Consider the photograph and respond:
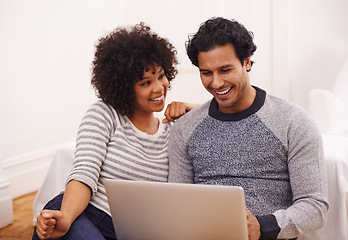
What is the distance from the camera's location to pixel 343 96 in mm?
2307

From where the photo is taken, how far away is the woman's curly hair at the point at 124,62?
4.73 ft

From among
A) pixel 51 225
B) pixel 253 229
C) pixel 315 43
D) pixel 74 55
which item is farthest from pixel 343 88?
pixel 74 55

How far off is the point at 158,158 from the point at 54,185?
78cm

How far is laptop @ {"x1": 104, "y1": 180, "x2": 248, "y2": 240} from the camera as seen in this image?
0.99 m

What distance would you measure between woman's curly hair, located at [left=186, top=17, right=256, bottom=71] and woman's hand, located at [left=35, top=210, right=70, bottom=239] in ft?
2.02

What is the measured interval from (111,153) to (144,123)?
18 cm

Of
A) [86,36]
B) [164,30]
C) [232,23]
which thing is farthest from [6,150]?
[232,23]

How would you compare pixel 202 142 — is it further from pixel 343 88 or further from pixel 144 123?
pixel 343 88

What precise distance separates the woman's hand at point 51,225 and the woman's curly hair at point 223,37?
0.61 meters

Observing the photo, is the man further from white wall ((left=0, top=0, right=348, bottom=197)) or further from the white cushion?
white wall ((left=0, top=0, right=348, bottom=197))

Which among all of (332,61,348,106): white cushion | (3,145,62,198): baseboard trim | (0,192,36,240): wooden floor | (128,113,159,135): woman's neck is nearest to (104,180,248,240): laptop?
(128,113,159,135): woman's neck

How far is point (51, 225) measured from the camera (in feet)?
3.68

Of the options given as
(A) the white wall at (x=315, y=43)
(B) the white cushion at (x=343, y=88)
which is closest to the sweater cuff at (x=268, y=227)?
(B) the white cushion at (x=343, y=88)

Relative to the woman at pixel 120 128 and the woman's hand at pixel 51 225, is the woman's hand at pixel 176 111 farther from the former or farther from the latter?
the woman's hand at pixel 51 225
